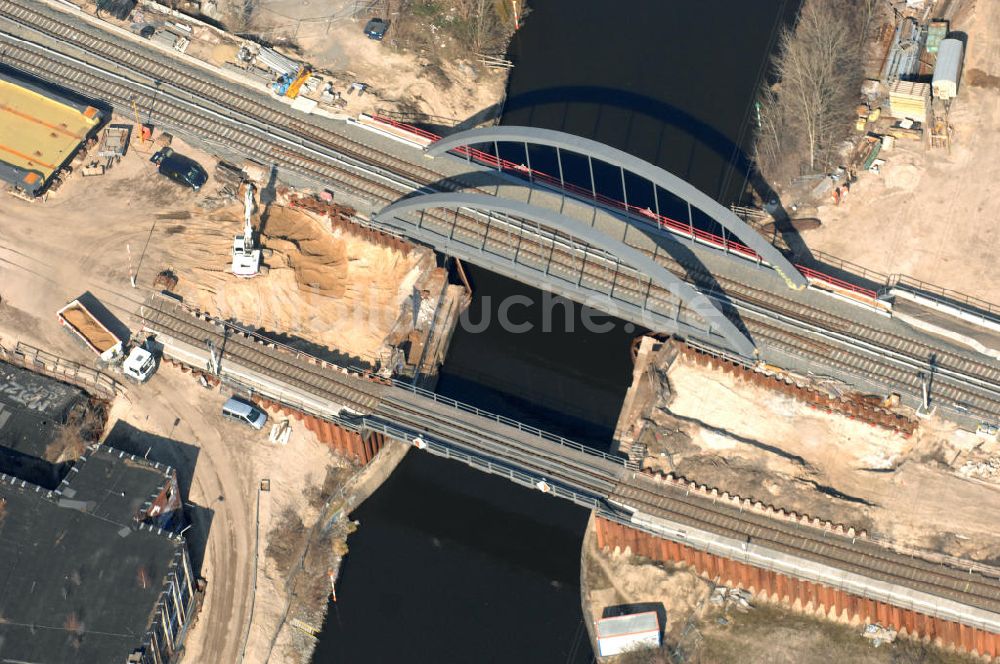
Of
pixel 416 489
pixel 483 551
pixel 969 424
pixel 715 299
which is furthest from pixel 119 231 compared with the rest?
pixel 969 424

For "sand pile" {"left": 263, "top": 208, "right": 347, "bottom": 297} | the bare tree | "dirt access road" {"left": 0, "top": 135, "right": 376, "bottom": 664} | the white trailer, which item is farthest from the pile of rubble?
A: the white trailer

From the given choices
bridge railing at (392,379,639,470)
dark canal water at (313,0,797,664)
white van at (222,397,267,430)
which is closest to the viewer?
dark canal water at (313,0,797,664)

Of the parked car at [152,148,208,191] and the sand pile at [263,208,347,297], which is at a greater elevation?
the parked car at [152,148,208,191]

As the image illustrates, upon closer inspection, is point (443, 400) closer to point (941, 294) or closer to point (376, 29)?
point (376, 29)

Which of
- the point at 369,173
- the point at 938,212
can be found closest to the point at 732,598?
the point at 938,212

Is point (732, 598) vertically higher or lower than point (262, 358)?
lower

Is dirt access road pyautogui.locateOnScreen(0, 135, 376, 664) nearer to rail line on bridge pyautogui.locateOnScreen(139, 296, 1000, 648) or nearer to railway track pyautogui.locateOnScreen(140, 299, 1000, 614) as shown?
rail line on bridge pyautogui.locateOnScreen(139, 296, 1000, 648)
